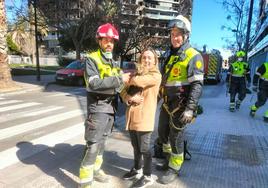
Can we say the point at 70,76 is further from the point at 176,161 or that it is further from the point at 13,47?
the point at 13,47

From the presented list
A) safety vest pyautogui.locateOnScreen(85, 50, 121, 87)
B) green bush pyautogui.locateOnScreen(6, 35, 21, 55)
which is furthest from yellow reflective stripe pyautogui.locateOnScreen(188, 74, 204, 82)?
green bush pyautogui.locateOnScreen(6, 35, 21, 55)

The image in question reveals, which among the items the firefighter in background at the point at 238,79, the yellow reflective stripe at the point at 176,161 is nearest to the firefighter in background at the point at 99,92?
the yellow reflective stripe at the point at 176,161

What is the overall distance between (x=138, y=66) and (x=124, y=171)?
1567mm

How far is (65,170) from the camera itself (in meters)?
3.98

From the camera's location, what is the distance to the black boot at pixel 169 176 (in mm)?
3691

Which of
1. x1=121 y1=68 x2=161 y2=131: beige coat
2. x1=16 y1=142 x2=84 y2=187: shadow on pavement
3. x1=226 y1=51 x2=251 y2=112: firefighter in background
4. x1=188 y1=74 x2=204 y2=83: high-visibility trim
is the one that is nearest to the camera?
x1=121 y1=68 x2=161 y2=131: beige coat

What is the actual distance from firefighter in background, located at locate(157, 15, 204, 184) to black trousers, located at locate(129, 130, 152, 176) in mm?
357

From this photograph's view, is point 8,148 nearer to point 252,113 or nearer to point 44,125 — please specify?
point 44,125

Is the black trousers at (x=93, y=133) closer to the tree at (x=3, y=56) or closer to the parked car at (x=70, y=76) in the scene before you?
the tree at (x=3, y=56)

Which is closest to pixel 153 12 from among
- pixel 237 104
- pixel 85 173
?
pixel 237 104

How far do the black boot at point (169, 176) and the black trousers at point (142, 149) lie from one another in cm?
27

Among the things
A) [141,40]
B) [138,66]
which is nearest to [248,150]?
[138,66]

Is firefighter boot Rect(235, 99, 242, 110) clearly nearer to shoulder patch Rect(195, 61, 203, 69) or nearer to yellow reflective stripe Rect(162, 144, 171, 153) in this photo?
yellow reflective stripe Rect(162, 144, 171, 153)

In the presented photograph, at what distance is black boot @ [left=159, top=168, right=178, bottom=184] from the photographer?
3691 mm
